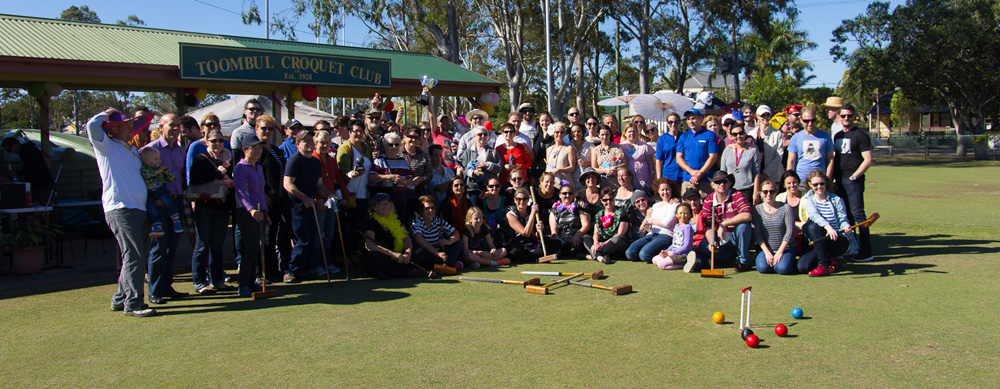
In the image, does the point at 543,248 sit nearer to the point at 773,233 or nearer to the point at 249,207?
the point at 773,233

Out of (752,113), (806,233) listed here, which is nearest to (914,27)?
(752,113)

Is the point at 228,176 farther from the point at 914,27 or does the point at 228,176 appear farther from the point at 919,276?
the point at 914,27

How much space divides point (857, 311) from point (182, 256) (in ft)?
25.6

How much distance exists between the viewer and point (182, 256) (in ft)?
29.6

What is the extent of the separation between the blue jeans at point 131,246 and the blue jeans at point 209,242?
0.67 meters

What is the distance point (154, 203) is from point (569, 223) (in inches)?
186

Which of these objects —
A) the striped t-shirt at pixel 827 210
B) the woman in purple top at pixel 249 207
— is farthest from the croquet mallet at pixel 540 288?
the striped t-shirt at pixel 827 210

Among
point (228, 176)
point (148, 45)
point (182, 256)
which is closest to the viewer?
point (228, 176)

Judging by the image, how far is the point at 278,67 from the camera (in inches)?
413

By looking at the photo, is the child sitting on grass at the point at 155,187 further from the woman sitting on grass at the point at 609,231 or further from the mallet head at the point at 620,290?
the woman sitting on grass at the point at 609,231

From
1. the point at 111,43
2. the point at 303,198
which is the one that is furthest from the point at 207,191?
the point at 111,43

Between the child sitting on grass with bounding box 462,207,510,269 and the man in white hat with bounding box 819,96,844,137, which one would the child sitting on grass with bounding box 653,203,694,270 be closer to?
the child sitting on grass with bounding box 462,207,510,269

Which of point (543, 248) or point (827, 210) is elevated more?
point (827, 210)

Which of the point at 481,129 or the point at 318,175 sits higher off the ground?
the point at 481,129
